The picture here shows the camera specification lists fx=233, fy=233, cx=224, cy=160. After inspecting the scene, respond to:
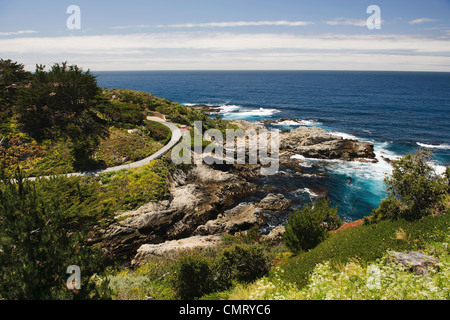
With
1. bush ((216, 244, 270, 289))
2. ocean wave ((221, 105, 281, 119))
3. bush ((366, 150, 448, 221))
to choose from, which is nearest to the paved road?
bush ((216, 244, 270, 289))

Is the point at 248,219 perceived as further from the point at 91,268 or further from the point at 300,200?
the point at 91,268

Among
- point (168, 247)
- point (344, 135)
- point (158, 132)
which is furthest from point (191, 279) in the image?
point (344, 135)

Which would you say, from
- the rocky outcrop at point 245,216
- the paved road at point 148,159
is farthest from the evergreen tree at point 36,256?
the rocky outcrop at point 245,216

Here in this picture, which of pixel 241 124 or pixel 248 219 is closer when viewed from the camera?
pixel 248 219

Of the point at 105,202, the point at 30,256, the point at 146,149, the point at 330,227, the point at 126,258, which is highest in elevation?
the point at 146,149

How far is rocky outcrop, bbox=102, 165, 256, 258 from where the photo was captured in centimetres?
2159

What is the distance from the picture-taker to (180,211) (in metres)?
25.6

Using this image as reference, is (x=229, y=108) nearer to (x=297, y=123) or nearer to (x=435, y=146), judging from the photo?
(x=297, y=123)

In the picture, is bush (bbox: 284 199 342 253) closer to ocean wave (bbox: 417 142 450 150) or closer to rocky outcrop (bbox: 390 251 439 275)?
rocky outcrop (bbox: 390 251 439 275)

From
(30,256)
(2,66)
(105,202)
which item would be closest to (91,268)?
(30,256)

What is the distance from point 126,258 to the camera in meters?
20.8

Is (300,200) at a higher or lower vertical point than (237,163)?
lower

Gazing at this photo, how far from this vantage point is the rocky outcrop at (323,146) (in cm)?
4575
